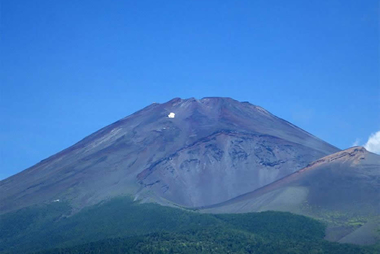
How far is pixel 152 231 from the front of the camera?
85.9m

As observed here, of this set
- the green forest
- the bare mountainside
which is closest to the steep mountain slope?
the green forest

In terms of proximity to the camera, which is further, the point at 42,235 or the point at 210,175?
the point at 210,175

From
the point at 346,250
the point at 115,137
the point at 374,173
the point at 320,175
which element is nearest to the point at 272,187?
the point at 320,175

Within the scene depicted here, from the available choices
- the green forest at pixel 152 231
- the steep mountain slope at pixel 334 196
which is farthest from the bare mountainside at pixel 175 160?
the steep mountain slope at pixel 334 196

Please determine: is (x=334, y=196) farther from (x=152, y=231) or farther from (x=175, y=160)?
(x=175, y=160)

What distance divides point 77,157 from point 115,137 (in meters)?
10.2

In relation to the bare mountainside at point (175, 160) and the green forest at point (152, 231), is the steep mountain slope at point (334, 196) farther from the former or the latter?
the bare mountainside at point (175, 160)

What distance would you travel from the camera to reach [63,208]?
10662 cm

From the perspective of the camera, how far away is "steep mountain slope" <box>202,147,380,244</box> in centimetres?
8288

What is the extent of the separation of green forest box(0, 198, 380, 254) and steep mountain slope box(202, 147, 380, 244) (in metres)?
4.65

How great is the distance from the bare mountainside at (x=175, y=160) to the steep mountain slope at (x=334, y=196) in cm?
1077

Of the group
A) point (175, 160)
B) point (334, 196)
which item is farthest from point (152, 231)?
point (175, 160)

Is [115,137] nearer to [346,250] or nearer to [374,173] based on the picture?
[374,173]

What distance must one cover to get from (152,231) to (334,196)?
29.0 meters
